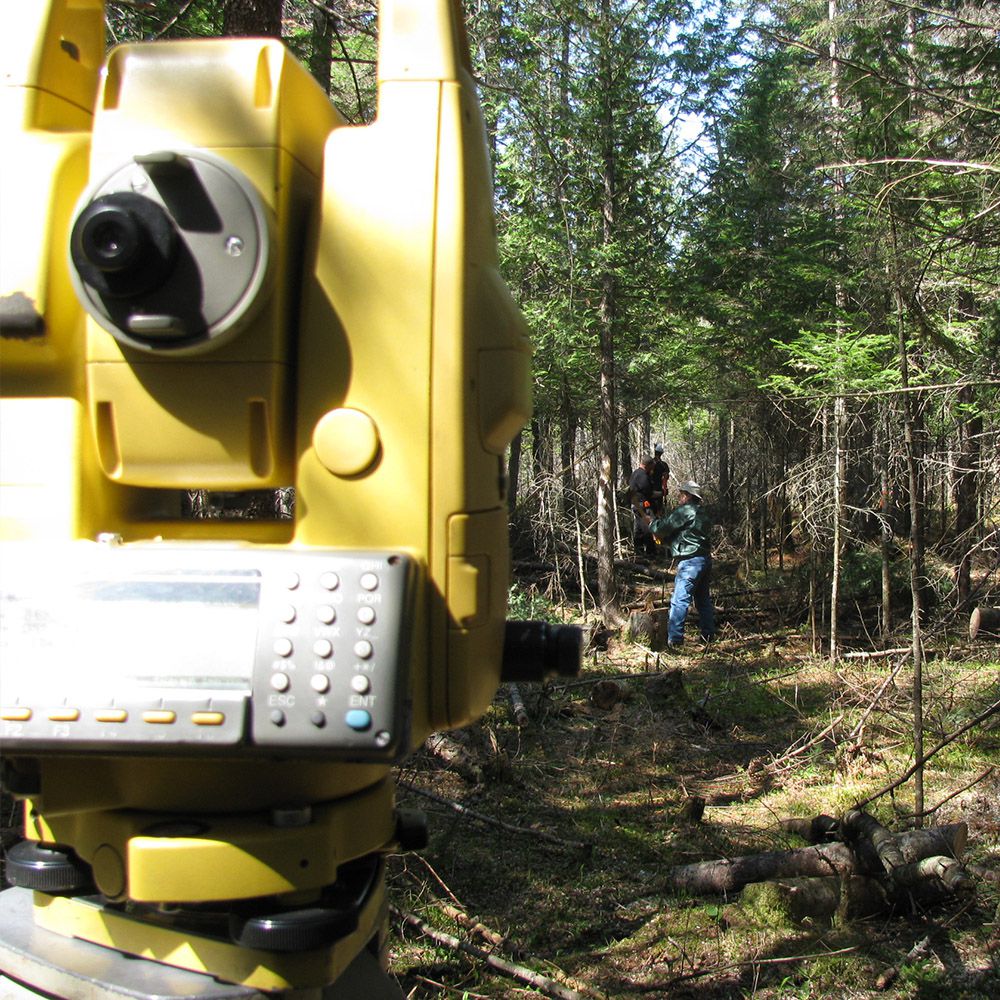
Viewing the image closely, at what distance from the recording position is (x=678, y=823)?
16.6ft

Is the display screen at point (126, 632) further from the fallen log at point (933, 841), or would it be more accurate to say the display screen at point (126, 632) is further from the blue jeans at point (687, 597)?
the blue jeans at point (687, 597)

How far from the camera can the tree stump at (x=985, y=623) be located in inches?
343

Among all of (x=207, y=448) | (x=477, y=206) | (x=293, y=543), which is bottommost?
(x=293, y=543)

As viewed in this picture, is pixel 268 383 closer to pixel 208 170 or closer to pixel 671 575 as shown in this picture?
pixel 208 170

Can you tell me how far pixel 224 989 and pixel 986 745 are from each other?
6434 millimetres

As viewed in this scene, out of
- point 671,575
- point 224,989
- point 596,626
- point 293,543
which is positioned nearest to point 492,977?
point 224,989

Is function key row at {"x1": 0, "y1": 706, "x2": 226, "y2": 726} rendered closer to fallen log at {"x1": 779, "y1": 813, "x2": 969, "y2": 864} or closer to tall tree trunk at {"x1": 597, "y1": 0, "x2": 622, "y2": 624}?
fallen log at {"x1": 779, "y1": 813, "x2": 969, "y2": 864}

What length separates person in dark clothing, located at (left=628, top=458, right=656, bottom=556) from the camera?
14.0 meters

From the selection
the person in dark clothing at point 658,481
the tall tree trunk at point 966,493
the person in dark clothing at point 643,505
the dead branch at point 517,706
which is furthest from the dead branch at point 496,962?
the person in dark clothing at point 658,481

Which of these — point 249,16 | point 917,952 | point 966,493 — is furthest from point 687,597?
point 249,16

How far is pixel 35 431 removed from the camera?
1.30 meters

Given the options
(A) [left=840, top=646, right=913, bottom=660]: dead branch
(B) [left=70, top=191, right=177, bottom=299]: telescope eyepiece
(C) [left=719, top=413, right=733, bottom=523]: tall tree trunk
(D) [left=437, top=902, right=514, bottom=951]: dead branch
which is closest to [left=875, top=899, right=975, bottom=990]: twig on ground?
(D) [left=437, top=902, right=514, bottom=951]: dead branch

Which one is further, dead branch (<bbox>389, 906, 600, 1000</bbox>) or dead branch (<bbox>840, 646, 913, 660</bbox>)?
dead branch (<bbox>840, 646, 913, 660</bbox>)

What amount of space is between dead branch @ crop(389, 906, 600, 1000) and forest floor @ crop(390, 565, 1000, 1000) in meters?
0.01
